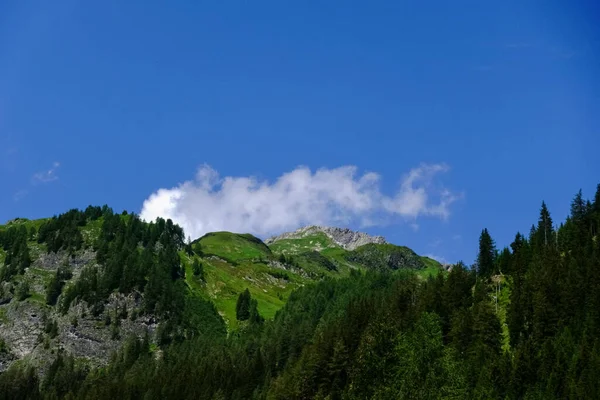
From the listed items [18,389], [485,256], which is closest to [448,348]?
[485,256]

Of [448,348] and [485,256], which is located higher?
[485,256]

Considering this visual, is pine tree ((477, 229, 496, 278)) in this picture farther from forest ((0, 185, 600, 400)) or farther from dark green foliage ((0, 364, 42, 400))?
dark green foliage ((0, 364, 42, 400))

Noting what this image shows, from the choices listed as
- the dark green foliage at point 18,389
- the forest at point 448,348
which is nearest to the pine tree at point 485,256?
the forest at point 448,348

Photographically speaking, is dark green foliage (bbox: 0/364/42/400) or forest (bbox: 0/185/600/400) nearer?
forest (bbox: 0/185/600/400)

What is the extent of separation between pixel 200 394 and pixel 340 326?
36498 mm

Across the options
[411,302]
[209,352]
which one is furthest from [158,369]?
[411,302]

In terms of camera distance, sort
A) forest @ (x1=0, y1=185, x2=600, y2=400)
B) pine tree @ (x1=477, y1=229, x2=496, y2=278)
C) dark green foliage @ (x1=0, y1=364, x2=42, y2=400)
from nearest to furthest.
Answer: forest @ (x1=0, y1=185, x2=600, y2=400) → pine tree @ (x1=477, y1=229, x2=496, y2=278) → dark green foliage @ (x1=0, y1=364, x2=42, y2=400)

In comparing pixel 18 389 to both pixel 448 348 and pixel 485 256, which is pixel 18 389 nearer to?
pixel 485 256

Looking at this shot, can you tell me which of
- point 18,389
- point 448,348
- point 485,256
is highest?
point 485,256

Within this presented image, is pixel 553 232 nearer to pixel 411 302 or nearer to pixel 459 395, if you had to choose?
pixel 411 302

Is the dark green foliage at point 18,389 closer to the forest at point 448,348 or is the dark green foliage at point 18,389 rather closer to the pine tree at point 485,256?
the forest at point 448,348

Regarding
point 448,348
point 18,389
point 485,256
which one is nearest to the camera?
point 448,348

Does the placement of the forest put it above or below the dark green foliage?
above

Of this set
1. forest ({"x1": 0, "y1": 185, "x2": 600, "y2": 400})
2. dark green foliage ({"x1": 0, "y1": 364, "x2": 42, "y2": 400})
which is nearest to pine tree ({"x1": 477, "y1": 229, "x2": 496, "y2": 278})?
forest ({"x1": 0, "y1": 185, "x2": 600, "y2": 400})
